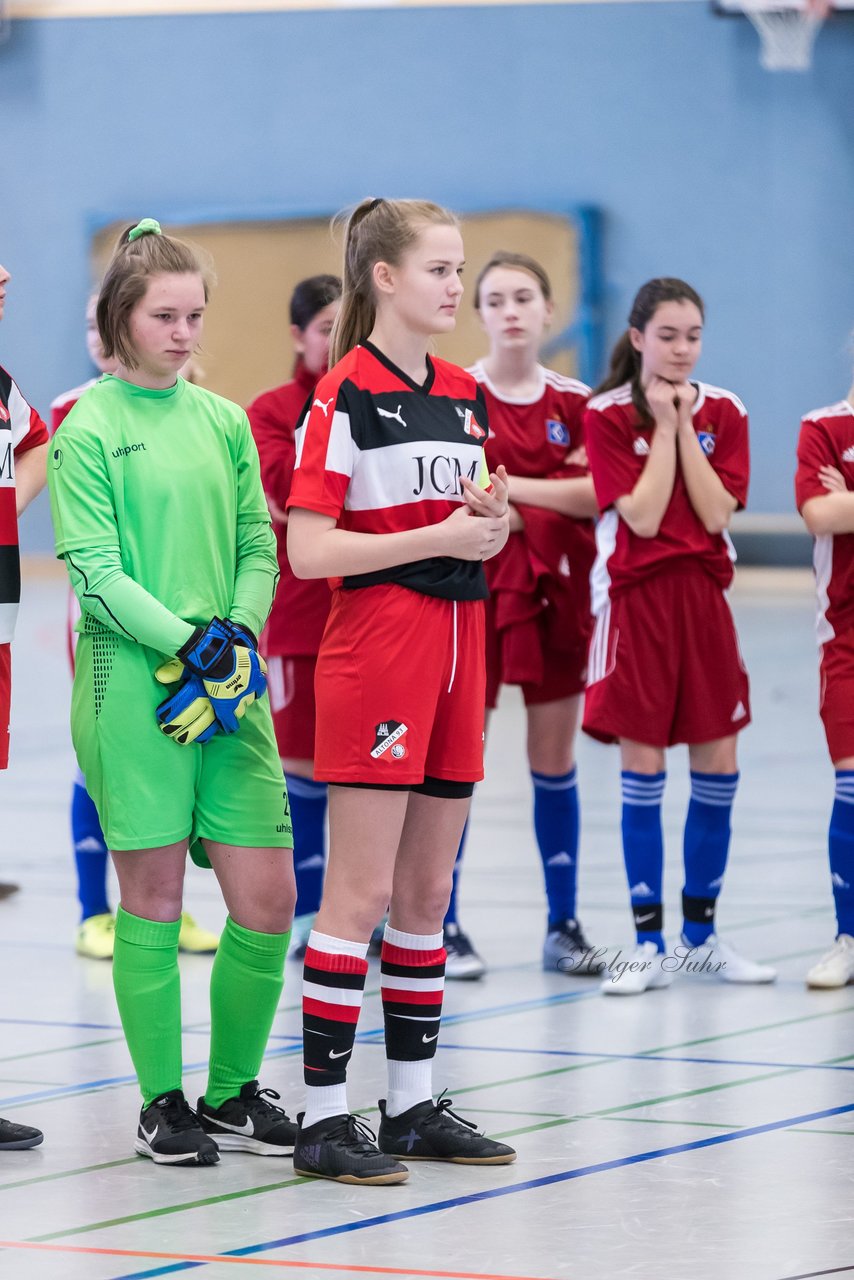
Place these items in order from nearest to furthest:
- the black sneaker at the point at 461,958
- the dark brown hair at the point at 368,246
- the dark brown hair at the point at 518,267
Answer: the dark brown hair at the point at 368,246, the black sneaker at the point at 461,958, the dark brown hair at the point at 518,267

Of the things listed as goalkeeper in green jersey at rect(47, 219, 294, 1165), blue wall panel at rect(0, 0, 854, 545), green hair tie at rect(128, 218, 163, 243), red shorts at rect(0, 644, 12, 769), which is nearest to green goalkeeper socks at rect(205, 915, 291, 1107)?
goalkeeper in green jersey at rect(47, 219, 294, 1165)

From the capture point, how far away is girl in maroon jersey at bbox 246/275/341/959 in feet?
16.0

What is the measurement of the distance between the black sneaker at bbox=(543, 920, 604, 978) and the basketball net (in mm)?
12760

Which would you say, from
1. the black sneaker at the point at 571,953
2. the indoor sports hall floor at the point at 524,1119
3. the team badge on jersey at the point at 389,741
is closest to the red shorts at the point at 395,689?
the team badge on jersey at the point at 389,741

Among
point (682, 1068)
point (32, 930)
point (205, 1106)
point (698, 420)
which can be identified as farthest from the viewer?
point (32, 930)

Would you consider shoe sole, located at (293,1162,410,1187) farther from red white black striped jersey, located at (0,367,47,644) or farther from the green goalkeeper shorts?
red white black striped jersey, located at (0,367,47,644)

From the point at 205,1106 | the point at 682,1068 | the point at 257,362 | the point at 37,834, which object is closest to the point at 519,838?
the point at 37,834

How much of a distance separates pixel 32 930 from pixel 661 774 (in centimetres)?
187

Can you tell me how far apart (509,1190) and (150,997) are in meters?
0.70

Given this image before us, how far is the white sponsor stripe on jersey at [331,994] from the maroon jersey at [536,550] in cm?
173

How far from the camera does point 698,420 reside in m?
4.72

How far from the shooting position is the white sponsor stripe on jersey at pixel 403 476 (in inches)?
124

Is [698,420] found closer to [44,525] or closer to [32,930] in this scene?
[32,930]

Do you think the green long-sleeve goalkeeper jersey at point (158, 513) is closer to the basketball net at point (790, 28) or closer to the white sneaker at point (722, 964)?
the white sneaker at point (722, 964)
